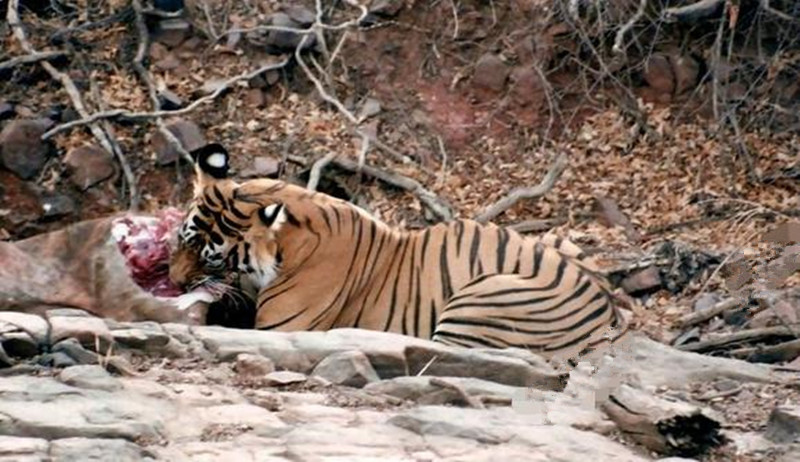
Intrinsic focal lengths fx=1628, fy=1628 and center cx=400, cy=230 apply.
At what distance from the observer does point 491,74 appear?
39.3 ft

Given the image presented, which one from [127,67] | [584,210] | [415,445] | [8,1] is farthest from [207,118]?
[415,445]

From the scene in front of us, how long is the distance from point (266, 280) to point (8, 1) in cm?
471

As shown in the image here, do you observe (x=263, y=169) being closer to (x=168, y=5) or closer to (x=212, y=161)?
(x=168, y=5)

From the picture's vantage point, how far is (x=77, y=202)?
36.2 feet

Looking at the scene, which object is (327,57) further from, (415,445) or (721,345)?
(415,445)

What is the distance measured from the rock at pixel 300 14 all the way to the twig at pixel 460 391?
23.1 feet

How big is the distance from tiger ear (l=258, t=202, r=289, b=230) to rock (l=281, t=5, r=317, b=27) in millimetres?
4145

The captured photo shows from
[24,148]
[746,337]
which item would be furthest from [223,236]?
[24,148]

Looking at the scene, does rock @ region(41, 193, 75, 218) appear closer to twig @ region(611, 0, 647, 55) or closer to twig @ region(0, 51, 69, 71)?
twig @ region(0, 51, 69, 71)

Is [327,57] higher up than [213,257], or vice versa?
[327,57]

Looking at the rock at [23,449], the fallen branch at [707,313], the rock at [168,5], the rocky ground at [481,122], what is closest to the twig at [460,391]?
the rock at [23,449]

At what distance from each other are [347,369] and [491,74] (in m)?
6.74

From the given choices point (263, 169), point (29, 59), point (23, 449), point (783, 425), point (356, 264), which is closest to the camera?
point (23, 449)

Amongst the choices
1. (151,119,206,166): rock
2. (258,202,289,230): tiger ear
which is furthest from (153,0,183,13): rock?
(258,202,289,230): tiger ear
